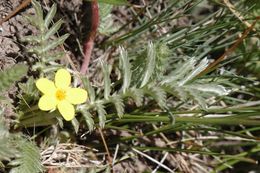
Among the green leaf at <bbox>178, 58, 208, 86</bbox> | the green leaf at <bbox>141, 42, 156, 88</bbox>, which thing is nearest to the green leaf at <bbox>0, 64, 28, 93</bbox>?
the green leaf at <bbox>141, 42, 156, 88</bbox>

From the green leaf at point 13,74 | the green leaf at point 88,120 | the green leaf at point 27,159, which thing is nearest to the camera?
the green leaf at point 13,74

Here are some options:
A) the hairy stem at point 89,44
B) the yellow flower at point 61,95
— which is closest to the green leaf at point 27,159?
the yellow flower at point 61,95

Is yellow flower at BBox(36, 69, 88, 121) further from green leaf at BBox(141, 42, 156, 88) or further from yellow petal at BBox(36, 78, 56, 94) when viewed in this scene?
green leaf at BBox(141, 42, 156, 88)

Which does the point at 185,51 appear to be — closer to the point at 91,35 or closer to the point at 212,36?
the point at 212,36

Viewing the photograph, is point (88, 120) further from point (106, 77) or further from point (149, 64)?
point (149, 64)

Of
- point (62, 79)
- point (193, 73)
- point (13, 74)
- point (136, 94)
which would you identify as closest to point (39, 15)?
point (62, 79)

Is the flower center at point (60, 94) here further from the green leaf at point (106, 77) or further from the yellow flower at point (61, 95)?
the green leaf at point (106, 77)
